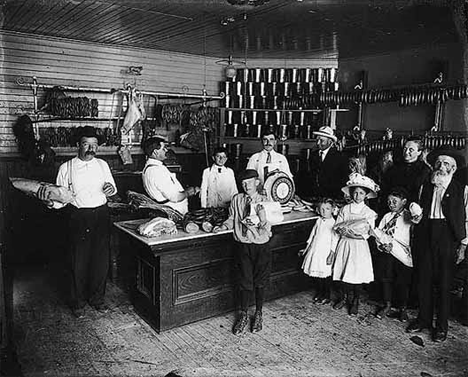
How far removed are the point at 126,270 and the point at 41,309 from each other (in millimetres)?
1187

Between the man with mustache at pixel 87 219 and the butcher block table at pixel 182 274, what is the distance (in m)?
0.31

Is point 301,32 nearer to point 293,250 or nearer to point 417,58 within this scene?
point 417,58

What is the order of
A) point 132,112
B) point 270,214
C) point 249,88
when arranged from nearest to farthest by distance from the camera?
point 270,214, point 132,112, point 249,88

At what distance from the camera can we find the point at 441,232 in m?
4.30

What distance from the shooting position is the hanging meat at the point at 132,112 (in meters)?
7.99

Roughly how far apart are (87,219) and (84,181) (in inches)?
16.3

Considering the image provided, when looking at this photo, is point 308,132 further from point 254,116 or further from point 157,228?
point 157,228

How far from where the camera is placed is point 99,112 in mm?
8344

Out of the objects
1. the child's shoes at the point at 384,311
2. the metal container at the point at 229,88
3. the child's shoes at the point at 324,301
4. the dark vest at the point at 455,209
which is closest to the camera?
the dark vest at the point at 455,209

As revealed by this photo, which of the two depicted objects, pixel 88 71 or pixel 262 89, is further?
pixel 262 89

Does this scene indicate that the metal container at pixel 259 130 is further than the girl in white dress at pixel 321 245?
Yes

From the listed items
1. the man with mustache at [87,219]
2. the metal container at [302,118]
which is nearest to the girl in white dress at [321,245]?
the man with mustache at [87,219]

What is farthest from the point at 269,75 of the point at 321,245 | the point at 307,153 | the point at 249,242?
the point at 249,242

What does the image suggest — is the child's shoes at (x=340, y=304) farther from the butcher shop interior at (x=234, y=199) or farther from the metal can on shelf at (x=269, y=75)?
the metal can on shelf at (x=269, y=75)
